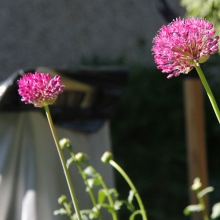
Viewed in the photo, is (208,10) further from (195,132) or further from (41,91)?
(195,132)

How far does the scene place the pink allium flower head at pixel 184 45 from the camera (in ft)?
4.36

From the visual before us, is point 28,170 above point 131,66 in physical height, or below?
below

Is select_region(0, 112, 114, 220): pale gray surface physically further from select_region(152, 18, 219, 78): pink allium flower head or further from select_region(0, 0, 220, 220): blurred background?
select_region(0, 0, 220, 220): blurred background

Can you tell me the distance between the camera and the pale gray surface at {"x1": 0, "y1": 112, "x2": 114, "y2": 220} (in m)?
2.73

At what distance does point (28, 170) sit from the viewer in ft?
9.20

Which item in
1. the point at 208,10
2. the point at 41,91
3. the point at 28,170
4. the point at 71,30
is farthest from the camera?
the point at 71,30

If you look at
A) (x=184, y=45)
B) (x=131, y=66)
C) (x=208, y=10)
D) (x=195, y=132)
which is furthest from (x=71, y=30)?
(x=184, y=45)

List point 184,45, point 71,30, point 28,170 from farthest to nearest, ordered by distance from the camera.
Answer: point 71,30, point 28,170, point 184,45

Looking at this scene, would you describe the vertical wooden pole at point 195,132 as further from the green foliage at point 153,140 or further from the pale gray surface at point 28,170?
the pale gray surface at point 28,170

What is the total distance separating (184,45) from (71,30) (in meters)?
6.25

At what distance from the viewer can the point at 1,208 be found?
8.94 ft

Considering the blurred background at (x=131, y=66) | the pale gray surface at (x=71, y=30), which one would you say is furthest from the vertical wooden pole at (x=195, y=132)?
the pale gray surface at (x=71, y=30)

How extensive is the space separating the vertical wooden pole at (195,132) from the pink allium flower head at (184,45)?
305 cm

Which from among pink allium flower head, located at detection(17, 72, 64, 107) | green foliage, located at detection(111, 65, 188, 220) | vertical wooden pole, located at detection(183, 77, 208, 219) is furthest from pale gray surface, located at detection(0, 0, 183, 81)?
pink allium flower head, located at detection(17, 72, 64, 107)
